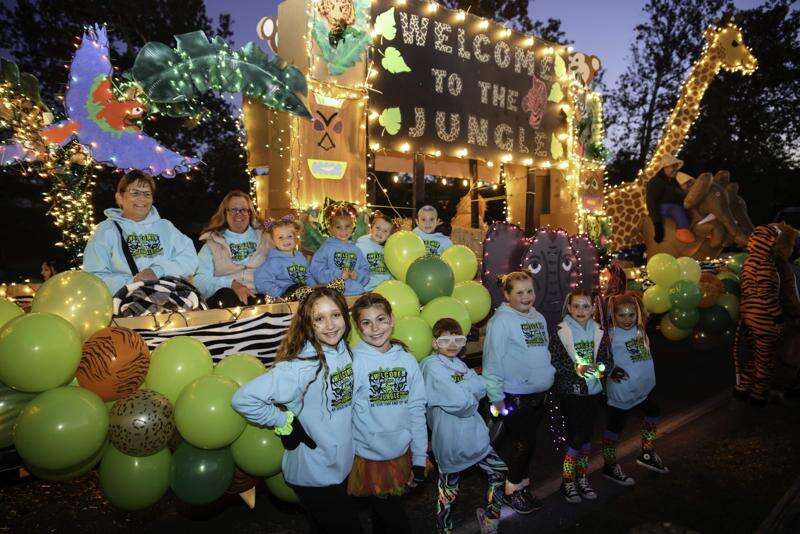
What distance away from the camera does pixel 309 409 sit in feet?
8.21

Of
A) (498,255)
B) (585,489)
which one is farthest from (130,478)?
(498,255)

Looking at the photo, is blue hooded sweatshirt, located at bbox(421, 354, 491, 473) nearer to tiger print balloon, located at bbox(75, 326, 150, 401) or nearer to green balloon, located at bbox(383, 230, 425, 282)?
tiger print balloon, located at bbox(75, 326, 150, 401)

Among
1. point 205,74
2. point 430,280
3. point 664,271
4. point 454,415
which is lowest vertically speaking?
point 454,415

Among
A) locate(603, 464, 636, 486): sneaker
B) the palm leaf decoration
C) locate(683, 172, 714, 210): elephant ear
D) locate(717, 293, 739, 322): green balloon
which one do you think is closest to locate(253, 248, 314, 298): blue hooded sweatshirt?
locate(603, 464, 636, 486): sneaker

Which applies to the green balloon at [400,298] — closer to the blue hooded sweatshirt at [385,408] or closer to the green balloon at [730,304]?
the blue hooded sweatshirt at [385,408]

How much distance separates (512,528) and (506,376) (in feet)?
3.31

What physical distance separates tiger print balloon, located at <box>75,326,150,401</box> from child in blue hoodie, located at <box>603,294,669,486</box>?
3365mm

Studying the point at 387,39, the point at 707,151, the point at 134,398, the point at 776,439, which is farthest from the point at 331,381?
the point at 707,151

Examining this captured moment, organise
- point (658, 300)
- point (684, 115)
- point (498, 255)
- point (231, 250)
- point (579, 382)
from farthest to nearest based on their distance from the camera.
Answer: point (684, 115)
point (658, 300)
point (498, 255)
point (231, 250)
point (579, 382)

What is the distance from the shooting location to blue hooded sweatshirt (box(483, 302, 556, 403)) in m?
3.41

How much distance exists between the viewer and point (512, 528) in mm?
3297

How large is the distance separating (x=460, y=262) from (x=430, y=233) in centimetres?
76

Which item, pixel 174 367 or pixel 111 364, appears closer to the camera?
pixel 111 364

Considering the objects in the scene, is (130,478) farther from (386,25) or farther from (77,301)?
(386,25)
